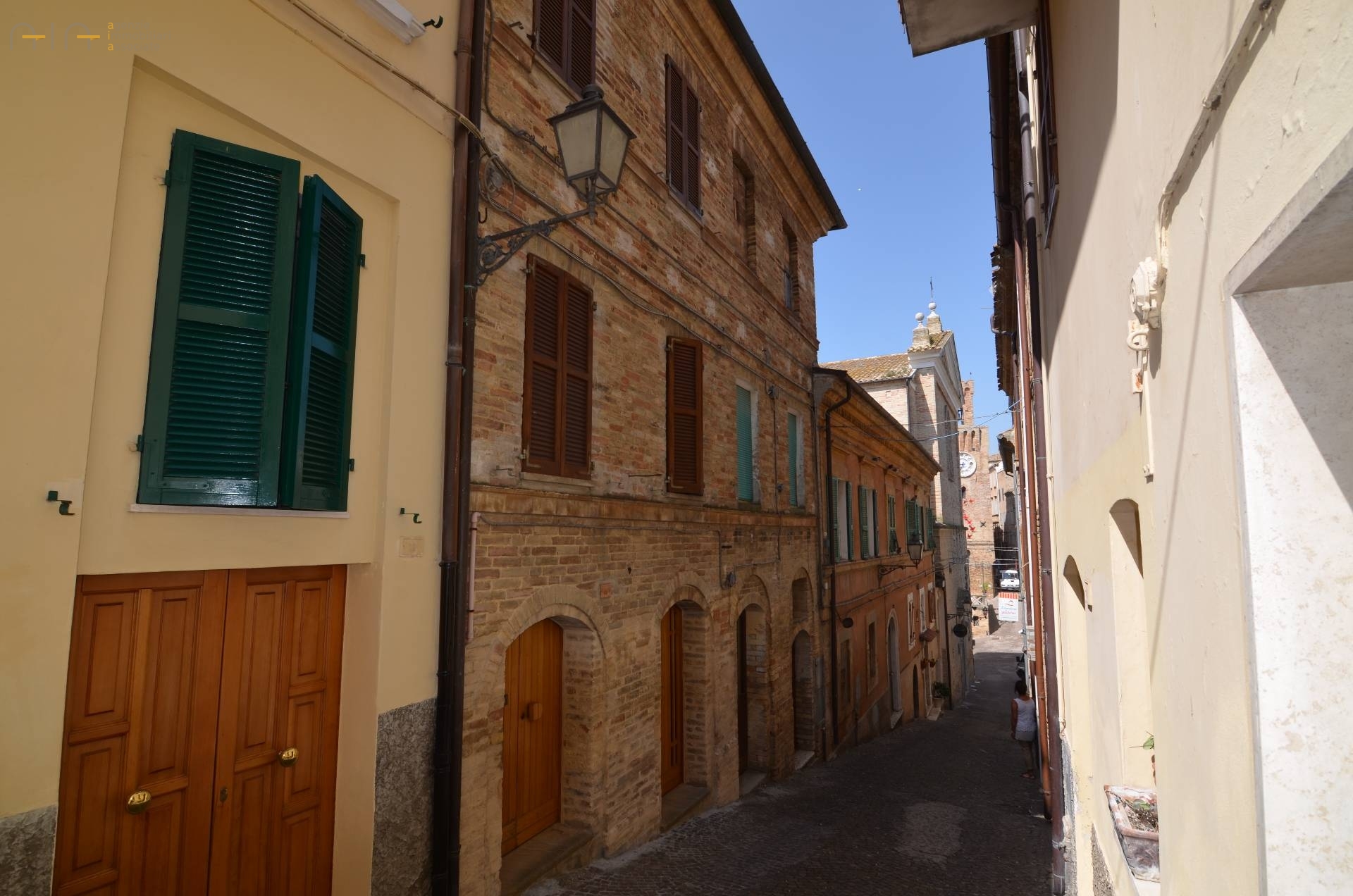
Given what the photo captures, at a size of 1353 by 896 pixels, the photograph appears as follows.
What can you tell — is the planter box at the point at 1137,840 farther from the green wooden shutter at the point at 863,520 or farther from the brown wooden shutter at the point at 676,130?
the green wooden shutter at the point at 863,520

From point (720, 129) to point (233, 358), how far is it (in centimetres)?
848

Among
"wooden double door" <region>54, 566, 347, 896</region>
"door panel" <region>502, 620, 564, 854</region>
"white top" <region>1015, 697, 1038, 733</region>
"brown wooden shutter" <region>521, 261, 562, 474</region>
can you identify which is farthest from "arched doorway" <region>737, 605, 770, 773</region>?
"wooden double door" <region>54, 566, 347, 896</region>

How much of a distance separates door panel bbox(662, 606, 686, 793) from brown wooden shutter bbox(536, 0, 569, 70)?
595cm

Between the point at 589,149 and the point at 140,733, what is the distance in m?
4.22

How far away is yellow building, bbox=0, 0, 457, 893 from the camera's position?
3133 millimetres

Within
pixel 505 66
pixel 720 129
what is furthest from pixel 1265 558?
pixel 720 129

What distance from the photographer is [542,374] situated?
250 inches

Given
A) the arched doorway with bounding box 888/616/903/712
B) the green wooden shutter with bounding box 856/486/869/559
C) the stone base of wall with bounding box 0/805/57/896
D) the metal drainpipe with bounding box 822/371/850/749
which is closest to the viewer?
the stone base of wall with bounding box 0/805/57/896

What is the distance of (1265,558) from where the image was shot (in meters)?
1.60

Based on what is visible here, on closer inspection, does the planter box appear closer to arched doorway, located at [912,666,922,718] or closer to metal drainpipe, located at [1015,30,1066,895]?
metal drainpipe, located at [1015,30,1066,895]

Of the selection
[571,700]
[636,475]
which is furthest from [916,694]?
[571,700]

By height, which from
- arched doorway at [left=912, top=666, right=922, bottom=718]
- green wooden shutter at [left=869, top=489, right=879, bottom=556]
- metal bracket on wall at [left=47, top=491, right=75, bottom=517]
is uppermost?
green wooden shutter at [left=869, top=489, right=879, bottom=556]

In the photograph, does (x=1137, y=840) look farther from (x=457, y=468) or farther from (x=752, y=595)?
(x=752, y=595)
